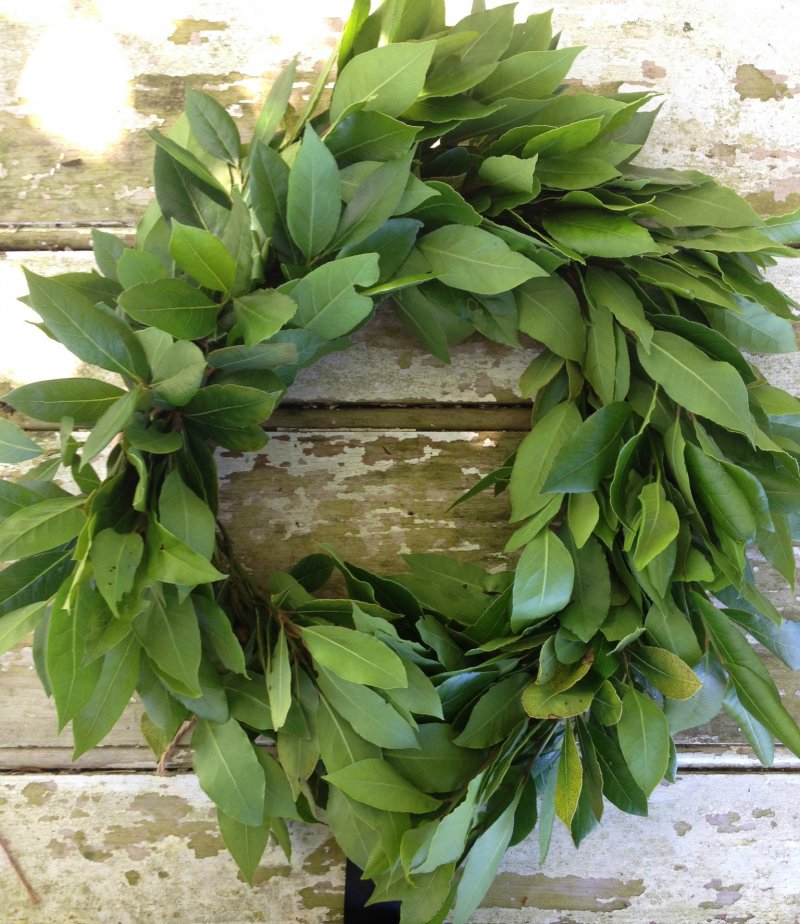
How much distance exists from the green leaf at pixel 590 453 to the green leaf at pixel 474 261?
0.45 feet

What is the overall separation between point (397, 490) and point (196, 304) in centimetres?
28

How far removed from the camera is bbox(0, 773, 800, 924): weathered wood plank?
2.53ft

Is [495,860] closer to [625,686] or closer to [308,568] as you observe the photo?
[625,686]

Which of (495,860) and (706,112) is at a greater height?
(706,112)

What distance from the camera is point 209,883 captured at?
0.78 meters

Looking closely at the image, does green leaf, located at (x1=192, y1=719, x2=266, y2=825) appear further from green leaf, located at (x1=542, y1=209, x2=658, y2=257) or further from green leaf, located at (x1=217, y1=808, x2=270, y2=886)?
green leaf, located at (x1=542, y1=209, x2=658, y2=257)

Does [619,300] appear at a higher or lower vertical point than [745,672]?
higher

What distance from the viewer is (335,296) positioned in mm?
613

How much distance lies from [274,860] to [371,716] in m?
0.27

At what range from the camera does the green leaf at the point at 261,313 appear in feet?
1.93

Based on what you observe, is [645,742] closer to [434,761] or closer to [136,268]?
[434,761]

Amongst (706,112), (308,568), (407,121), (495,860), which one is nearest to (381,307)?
(407,121)

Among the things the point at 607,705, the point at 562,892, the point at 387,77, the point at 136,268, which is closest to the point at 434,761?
the point at 607,705

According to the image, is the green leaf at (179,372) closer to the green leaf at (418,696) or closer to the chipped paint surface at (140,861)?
the green leaf at (418,696)
